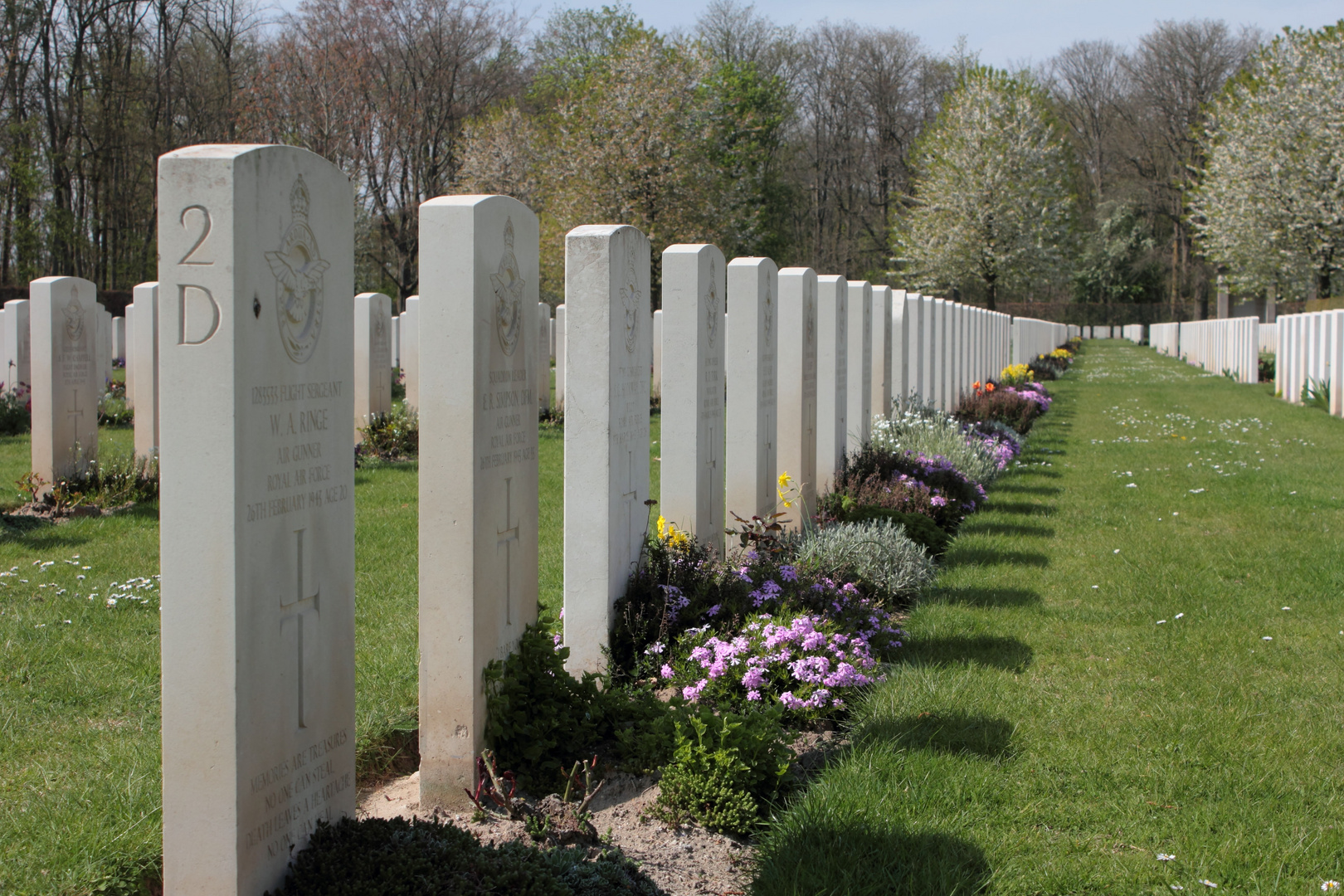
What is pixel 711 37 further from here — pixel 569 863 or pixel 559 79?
pixel 569 863

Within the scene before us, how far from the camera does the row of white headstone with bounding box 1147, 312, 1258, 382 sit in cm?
2758

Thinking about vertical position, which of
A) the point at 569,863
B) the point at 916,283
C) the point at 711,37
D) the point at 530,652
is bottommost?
the point at 569,863

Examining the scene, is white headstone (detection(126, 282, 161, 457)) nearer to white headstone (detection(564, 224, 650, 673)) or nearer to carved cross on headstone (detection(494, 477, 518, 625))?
white headstone (detection(564, 224, 650, 673))

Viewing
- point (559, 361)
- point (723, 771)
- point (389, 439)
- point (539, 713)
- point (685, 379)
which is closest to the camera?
point (723, 771)

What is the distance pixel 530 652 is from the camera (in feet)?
13.6

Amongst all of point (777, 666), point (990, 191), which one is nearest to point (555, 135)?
point (990, 191)

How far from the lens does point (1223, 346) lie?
1265 inches

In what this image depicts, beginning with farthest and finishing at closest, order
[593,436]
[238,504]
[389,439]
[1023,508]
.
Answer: [389,439], [1023,508], [593,436], [238,504]

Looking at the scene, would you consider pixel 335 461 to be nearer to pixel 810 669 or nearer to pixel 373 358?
pixel 810 669

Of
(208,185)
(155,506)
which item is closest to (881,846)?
(208,185)

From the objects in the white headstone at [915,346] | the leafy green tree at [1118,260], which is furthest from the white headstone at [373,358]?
the leafy green tree at [1118,260]

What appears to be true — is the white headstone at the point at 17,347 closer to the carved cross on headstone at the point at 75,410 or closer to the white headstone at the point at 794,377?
the carved cross on headstone at the point at 75,410

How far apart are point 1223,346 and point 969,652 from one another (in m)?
30.9

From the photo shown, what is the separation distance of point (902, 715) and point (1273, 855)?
1434 mm
